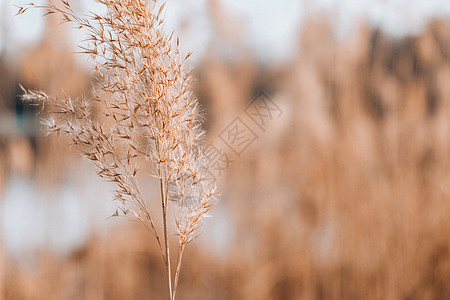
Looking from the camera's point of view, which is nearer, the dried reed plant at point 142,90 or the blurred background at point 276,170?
the dried reed plant at point 142,90

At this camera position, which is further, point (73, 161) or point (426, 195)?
point (426, 195)

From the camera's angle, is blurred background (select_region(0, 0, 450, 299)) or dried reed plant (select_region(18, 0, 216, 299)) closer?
dried reed plant (select_region(18, 0, 216, 299))

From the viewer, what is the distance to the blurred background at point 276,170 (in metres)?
1.09

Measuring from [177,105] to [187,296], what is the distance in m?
0.65

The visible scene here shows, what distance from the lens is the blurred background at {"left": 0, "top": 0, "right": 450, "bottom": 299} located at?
109 centimetres

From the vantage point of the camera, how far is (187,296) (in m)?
1.12

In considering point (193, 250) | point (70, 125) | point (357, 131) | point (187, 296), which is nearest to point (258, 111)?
point (357, 131)

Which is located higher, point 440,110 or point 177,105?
point 440,110

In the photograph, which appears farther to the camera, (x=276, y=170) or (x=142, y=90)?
(x=276, y=170)

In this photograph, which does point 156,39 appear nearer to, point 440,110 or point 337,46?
point 337,46

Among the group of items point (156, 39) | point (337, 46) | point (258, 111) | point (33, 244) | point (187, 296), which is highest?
point (337, 46)

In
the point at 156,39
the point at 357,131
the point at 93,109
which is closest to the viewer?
the point at 156,39

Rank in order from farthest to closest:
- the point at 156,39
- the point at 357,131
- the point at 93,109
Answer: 1. the point at 357,131
2. the point at 93,109
3. the point at 156,39

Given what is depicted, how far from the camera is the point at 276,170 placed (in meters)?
1.13
